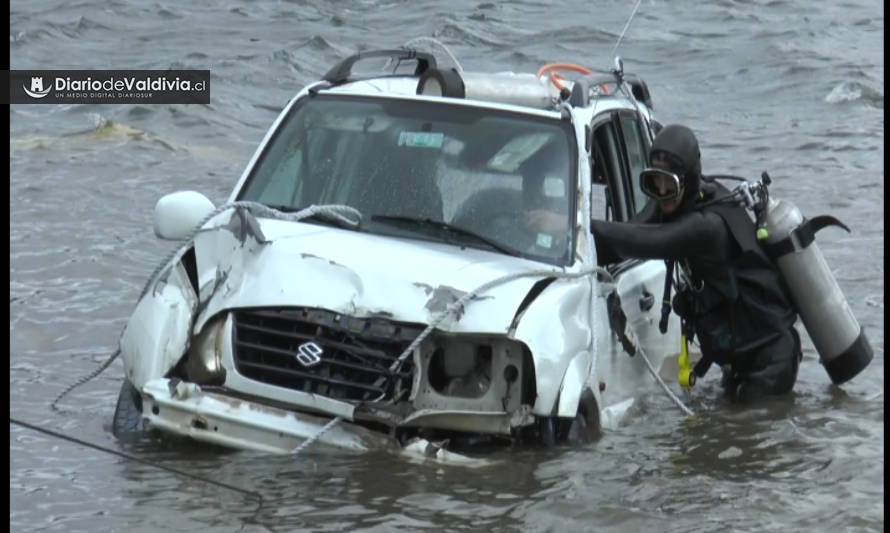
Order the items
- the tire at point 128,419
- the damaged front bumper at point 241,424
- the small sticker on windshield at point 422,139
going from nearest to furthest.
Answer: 1. the damaged front bumper at point 241,424
2. the tire at point 128,419
3. the small sticker on windshield at point 422,139

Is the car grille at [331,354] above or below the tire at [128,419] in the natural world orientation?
above

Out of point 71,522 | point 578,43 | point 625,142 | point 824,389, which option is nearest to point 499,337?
point 71,522

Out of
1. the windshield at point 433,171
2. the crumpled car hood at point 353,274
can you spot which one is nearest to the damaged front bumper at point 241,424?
the crumpled car hood at point 353,274

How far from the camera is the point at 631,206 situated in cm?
968

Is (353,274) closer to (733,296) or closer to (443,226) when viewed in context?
(443,226)

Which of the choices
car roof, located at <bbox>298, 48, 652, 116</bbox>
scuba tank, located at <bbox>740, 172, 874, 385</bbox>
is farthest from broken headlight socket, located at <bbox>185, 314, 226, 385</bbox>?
scuba tank, located at <bbox>740, 172, 874, 385</bbox>

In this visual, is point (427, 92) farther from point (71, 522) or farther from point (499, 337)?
point (71, 522)

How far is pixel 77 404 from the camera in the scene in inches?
365

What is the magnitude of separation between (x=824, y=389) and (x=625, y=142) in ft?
6.79

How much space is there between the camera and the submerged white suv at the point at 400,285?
24.4 ft

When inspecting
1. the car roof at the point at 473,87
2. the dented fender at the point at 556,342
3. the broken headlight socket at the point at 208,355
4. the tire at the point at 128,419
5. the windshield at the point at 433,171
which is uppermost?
the car roof at the point at 473,87

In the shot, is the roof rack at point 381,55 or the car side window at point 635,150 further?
the car side window at point 635,150

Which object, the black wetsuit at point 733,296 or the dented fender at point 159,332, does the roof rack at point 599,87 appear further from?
the dented fender at point 159,332

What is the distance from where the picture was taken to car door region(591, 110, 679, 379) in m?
9.01
